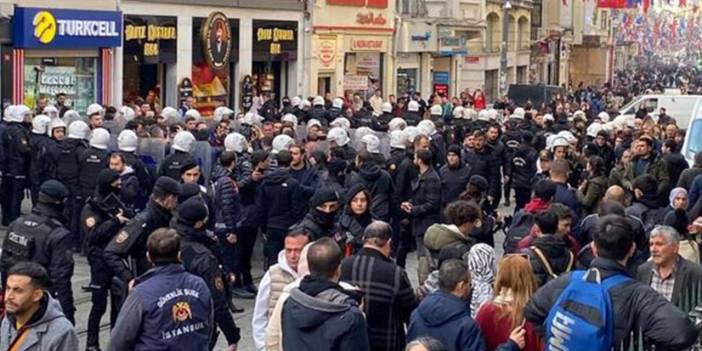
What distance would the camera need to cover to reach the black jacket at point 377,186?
14.6 meters

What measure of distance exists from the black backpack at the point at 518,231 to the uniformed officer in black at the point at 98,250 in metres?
3.12

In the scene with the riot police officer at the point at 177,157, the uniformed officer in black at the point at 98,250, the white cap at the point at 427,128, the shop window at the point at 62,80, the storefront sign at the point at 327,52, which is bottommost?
the uniformed officer in black at the point at 98,250

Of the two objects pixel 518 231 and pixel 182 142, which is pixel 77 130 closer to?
pixel 182 142

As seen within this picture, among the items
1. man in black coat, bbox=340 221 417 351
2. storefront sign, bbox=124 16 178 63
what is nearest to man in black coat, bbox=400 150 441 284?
man in black coat, bbox=340 221 417 351

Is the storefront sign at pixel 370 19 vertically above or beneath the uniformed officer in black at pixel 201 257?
above

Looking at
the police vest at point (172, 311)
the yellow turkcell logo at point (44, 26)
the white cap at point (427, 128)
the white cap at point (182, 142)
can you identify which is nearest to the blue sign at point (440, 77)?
the yellow turkcell logo at point (44, 26)

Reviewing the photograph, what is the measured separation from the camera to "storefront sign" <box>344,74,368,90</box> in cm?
4056

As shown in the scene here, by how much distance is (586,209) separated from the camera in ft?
44.2

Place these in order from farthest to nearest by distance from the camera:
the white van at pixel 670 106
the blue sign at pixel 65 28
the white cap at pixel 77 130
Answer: the white van at pixel 670 106 → the blue sign at pixel 65 28 → the white cap at pixel 77 130

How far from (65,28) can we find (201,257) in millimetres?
19715

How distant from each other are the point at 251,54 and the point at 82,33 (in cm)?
833

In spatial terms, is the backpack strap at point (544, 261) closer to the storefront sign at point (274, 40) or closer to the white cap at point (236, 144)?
the white cap at point (236, 144)

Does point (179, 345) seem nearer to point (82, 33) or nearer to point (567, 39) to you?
point (82, 33)

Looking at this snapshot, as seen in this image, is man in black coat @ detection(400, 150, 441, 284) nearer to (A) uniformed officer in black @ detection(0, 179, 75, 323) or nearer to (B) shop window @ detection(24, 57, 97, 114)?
(A) uniformed officer in black @ detection(0, 179, 75, 323)
